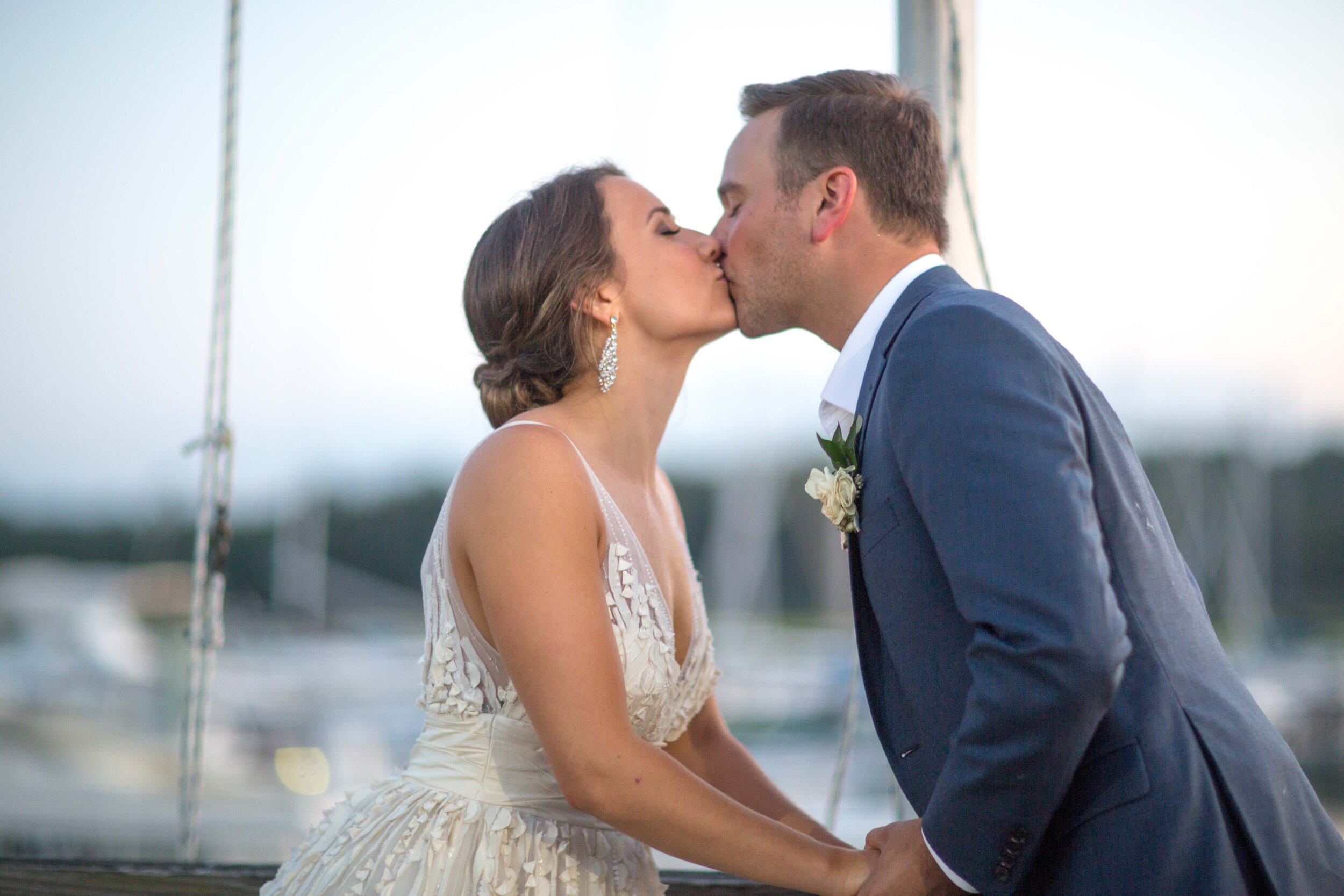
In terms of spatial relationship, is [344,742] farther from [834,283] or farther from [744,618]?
[834,283]

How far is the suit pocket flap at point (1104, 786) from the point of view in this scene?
163 cm

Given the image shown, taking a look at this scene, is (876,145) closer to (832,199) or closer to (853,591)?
(832,199)

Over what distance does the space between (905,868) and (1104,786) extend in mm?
370

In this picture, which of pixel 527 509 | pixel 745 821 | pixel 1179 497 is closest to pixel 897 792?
pixel 745 821

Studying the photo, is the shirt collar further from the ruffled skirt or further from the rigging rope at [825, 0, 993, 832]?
the ruffled skirt

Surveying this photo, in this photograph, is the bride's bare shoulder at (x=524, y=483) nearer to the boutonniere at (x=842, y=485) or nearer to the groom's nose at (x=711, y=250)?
the boutonniere at (x=842, y=485)

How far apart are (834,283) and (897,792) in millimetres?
1280

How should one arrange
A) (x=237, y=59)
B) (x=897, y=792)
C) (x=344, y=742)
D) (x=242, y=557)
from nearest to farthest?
(x=897, y=792), (x=237, y=59), (x=344, y=742), (x=242, y=557)

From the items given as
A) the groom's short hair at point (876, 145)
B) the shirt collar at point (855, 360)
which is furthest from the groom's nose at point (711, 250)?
the shirt collar at point (855, 360)

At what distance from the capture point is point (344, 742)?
72.5 ft

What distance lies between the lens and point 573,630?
2023 mm

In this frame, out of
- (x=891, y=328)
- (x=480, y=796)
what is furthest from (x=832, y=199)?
(x=480, y=796)

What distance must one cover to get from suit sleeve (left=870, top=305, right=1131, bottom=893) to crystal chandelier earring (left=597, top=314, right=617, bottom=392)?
3.35 ft

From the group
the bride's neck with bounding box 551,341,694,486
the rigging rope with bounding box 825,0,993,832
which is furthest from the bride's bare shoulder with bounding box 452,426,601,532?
the rigging rope with bounding box 825,0,993,832
